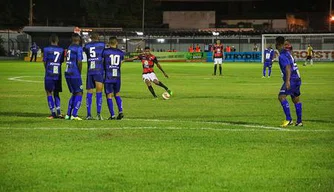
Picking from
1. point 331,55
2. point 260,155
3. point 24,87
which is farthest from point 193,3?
point 260,155

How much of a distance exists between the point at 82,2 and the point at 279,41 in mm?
93680

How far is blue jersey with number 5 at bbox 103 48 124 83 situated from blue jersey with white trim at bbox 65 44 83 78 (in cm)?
65

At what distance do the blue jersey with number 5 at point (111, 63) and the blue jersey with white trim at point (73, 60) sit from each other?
65 centimetres

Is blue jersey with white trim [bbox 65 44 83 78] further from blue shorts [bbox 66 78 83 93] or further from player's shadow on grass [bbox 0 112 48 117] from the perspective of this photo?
player's shadow on grass [bbox 0 112 48 117]

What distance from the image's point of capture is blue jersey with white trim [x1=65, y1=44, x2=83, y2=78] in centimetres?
1577

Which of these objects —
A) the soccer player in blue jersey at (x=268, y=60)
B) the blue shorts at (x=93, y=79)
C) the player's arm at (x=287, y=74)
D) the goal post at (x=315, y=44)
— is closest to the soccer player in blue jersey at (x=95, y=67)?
the blue shorts at (x=93, y=79)

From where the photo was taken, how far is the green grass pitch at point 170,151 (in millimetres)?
8445

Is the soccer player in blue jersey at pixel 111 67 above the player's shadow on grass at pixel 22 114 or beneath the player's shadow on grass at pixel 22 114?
above

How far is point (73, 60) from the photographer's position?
15828 mm

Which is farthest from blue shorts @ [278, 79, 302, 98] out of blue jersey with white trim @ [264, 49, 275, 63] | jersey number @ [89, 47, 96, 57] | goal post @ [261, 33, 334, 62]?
goal post @ [261, 33, 334, 62]

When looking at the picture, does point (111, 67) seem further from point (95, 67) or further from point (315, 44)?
point (315, 44)

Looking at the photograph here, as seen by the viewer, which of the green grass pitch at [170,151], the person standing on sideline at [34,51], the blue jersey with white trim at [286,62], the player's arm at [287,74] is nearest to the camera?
the green grass pitch at [170,151]

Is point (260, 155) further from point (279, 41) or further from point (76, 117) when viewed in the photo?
point (76, 117)

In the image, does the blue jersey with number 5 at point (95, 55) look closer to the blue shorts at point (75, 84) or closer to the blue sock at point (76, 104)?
the blue shorts at point (75, 84)
